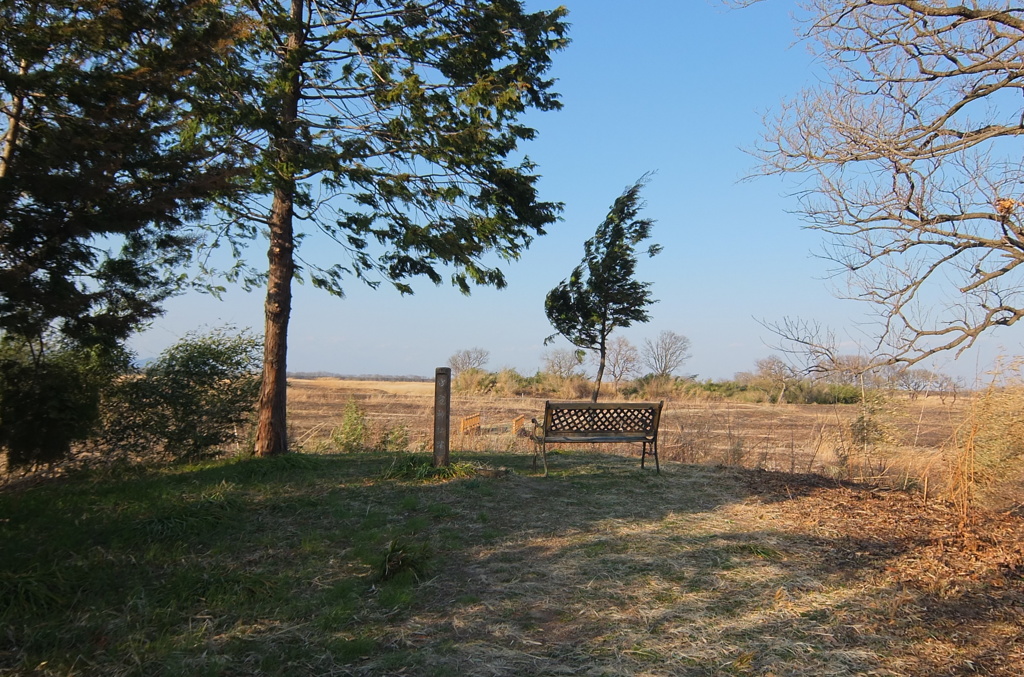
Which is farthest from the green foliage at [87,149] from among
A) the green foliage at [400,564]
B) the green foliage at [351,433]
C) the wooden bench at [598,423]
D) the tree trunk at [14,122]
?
the green foliage at [351,433]

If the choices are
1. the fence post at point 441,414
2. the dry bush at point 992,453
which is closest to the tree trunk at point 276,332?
the fence post at point 441,414

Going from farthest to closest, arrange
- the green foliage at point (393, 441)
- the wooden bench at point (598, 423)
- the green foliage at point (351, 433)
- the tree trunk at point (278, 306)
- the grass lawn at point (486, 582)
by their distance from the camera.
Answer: the green foliage at point (393, 441) < the green foliage at point (351, 433) < the tree trunk at point (278, 306) < the wooden bench at point (598, 423) < the grass lawn at point (486, 582)

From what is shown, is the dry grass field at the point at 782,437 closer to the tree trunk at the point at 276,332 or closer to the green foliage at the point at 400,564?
the tree trunk at the point at 276,332

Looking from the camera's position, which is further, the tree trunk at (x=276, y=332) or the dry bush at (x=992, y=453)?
the tree trunk at (x=276, y=332)

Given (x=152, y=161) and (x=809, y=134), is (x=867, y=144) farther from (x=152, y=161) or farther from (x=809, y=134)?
(x=152, y=161)

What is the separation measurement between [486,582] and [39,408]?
4.96 metres

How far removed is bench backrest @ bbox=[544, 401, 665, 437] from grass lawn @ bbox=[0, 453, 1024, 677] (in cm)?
125

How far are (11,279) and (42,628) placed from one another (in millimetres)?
2180

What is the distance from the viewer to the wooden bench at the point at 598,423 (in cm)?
833

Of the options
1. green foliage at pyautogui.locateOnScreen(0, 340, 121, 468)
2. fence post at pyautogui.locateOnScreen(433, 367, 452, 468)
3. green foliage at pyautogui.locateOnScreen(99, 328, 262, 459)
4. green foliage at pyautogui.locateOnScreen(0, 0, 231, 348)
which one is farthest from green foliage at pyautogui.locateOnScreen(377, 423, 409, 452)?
green foliage at pyautogui.locateOnScreen(0, 0, 231, 348)

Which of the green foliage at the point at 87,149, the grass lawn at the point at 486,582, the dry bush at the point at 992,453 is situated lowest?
the grass lawn at the point at 486,582

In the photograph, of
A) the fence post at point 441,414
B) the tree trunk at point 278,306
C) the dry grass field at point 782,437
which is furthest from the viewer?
the dry grass field at point 782,437

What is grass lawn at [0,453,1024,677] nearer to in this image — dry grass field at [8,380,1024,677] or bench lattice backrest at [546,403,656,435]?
dry grass field at [8,380,1024,677]

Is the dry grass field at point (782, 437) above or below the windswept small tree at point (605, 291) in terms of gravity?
below
